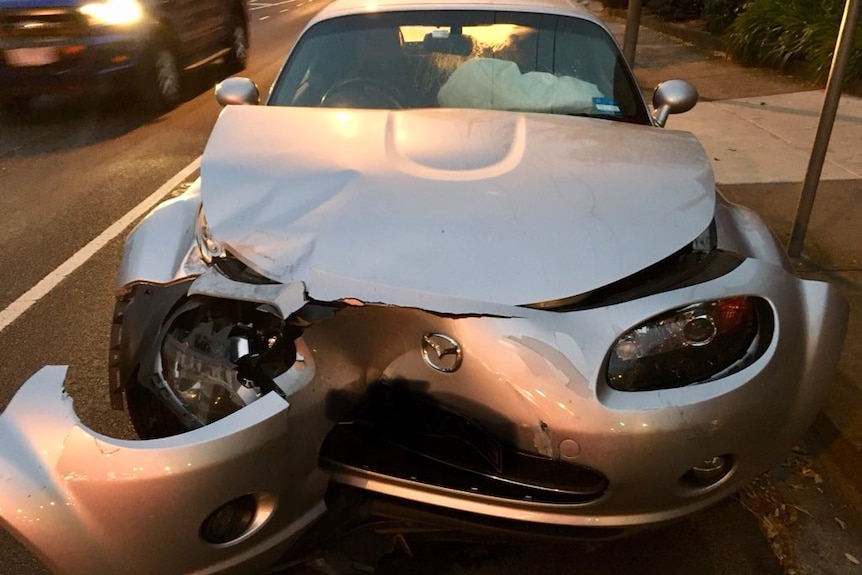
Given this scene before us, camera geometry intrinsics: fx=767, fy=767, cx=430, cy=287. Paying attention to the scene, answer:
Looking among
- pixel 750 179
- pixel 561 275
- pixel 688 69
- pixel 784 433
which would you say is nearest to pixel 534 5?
pixel 561 275

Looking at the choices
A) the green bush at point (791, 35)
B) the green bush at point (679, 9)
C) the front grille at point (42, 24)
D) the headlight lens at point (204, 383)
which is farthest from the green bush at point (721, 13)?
the headlight lens at point (204, 383)

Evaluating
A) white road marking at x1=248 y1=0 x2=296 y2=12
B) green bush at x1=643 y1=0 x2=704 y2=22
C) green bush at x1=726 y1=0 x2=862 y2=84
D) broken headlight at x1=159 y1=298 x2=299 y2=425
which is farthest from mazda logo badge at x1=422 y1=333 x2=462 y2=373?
white road marking at x1=248 y1=0 x2=296 y2=12

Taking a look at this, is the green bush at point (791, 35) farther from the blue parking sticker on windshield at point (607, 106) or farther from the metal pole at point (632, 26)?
the blue parking sticker on windshield at point (607, 106)

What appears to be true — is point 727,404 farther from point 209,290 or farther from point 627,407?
point 209,290

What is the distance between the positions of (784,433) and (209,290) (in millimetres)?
1677

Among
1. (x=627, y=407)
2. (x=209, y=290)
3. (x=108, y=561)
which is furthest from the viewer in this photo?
(x=209, y=290)

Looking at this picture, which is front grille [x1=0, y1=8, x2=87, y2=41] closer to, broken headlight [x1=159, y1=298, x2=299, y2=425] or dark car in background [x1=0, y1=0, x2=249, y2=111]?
dark car in background [x1=0, y1=0, x2=249, y2=111]

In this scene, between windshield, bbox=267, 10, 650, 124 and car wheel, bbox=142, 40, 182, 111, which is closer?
windshield, bbox=267, 10, 650, 124

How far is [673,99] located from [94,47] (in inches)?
268

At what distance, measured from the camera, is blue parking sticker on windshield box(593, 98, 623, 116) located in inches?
139

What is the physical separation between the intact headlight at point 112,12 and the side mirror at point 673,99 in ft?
22.2

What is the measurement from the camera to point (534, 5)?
3.97 m

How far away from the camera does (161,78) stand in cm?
939

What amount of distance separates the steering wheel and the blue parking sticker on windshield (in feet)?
2.96
